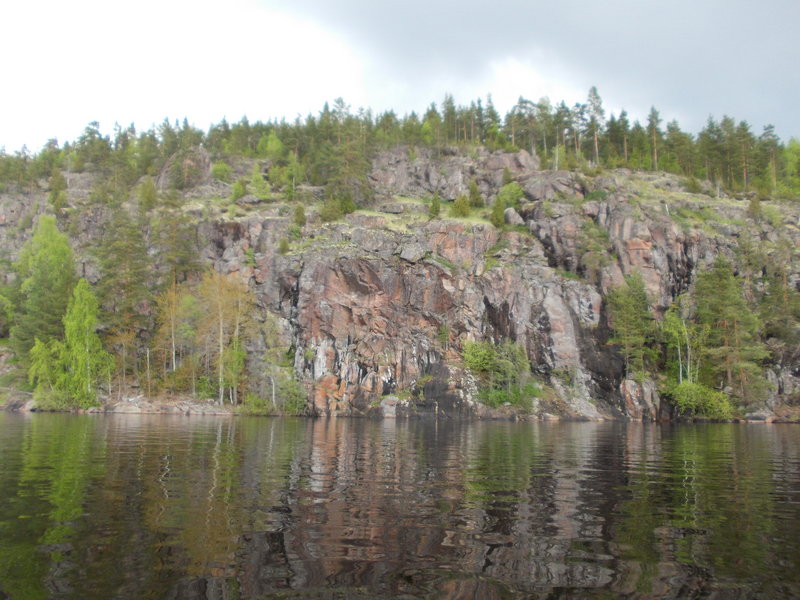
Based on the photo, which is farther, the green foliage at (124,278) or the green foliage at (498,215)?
the green foliage at (498,215)

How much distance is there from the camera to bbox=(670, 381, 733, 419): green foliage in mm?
62062

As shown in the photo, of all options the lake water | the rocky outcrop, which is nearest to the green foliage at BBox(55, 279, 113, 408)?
the lake water

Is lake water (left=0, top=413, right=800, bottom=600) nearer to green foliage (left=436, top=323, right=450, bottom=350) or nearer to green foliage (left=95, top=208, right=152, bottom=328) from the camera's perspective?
green foliage (left=436, top=323, right=450, bottom=350)

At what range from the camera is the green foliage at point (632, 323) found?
67125 millimetres

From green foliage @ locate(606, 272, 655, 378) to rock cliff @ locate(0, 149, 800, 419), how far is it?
191 centimetres

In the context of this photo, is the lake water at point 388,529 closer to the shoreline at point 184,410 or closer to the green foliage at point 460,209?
the shoreline at point 184,410

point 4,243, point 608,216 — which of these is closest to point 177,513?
point 608,216

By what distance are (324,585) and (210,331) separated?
66079 millimetres

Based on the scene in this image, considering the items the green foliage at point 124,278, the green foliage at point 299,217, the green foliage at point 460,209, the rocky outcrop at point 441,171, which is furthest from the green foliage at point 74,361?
the green foliage at point 460,209

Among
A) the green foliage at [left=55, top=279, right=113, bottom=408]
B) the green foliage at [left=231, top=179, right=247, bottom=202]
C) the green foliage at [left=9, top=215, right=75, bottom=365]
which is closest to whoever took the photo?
the green foliage at [left=55, top=279, right=113, bottom=408]

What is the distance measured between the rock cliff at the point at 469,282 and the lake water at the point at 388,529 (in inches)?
1889

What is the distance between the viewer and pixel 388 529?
→ 9789 mm

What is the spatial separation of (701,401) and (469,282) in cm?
3343

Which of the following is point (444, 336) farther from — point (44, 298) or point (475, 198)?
point (44, 298)
